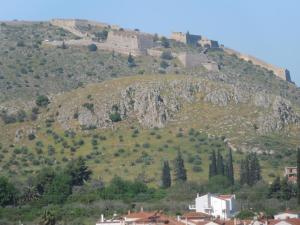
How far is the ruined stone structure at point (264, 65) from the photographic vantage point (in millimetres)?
177125

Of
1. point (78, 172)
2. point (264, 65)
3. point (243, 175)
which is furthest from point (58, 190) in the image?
point (264, 65)

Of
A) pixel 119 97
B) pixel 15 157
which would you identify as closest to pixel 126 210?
pixel 15 157

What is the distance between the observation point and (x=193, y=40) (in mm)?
186375

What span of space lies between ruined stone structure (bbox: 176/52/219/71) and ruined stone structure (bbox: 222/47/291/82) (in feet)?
40.6

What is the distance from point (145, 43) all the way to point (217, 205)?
268 ft

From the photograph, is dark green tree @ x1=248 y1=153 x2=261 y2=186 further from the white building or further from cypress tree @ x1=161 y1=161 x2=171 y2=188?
the white building

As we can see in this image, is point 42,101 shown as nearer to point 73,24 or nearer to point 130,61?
point 130,61

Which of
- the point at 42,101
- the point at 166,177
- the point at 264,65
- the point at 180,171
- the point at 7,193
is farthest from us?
the point at 264,65

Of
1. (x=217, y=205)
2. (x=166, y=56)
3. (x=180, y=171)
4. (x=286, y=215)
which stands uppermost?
(x=166, y=56)

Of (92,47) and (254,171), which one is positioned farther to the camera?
(92,47)

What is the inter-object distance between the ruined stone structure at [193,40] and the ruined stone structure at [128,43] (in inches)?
362

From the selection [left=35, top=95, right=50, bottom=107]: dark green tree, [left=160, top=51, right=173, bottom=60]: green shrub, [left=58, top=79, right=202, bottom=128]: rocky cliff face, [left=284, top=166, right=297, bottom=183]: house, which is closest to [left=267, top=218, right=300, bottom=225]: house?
[left=284, top=166, right=297, bottom=183]: house

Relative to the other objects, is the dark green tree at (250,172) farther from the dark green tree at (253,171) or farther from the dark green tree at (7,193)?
the dark green tree at (7,193)

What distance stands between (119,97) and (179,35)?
171 feet
